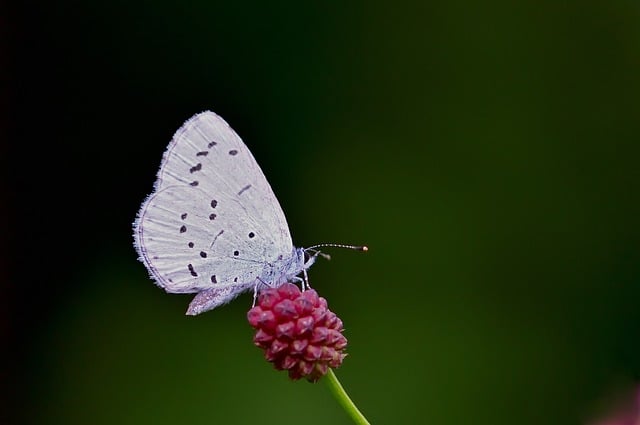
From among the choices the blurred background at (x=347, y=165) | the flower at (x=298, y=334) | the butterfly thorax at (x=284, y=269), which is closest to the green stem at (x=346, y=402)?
the flower at (x=298, y=334)

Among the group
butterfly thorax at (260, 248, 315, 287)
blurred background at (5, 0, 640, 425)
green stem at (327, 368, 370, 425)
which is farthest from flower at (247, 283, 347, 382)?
blurred background at (5, 0, 640, 425)

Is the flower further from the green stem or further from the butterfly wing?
the butterfly wing

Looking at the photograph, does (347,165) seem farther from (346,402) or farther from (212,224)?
(346,402)

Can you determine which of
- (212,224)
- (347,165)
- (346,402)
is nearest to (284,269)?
(212,224)

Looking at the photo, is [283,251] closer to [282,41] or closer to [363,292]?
[363,292]

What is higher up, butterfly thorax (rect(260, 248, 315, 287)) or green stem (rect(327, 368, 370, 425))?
butterfly thorax (rect(260, 248, 315, 287))
